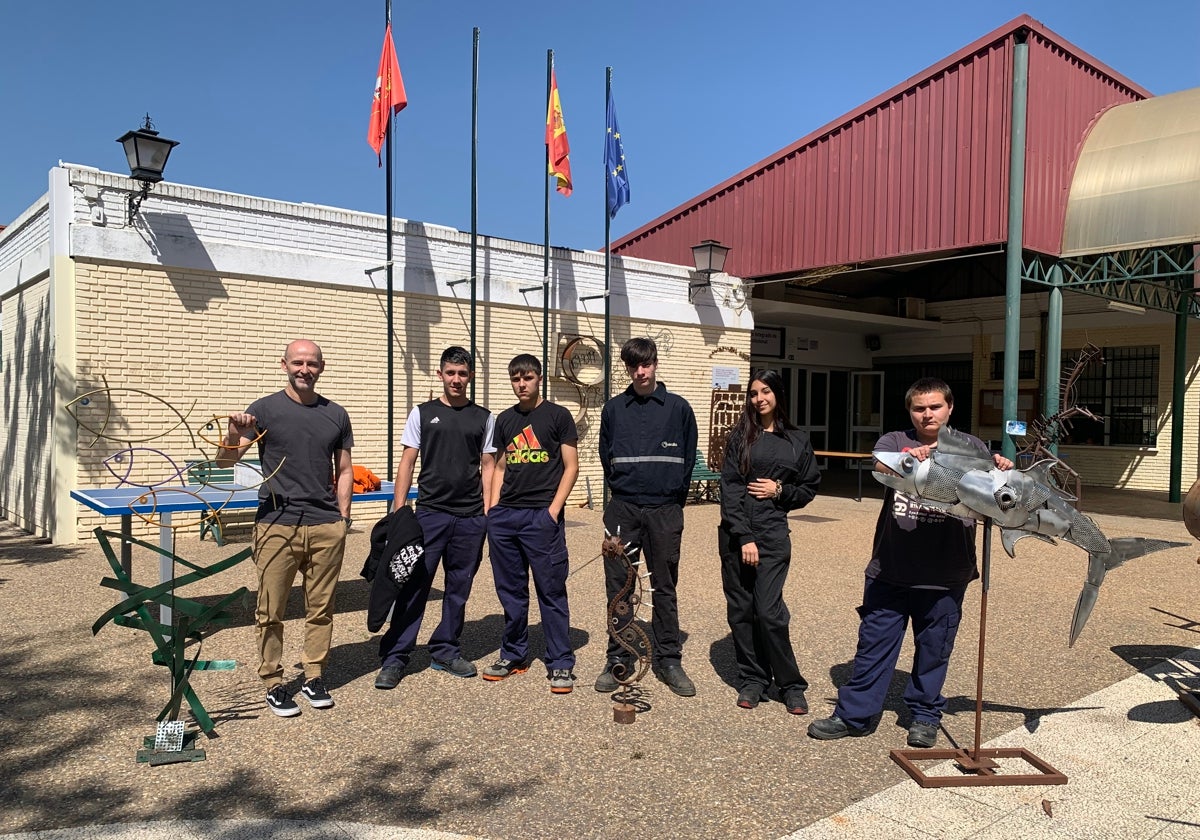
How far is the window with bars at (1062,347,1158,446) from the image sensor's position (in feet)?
53.3

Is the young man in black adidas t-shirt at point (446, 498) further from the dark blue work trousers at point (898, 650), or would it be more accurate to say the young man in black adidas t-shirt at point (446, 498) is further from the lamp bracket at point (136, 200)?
the lamp bracket at point (136, 200)

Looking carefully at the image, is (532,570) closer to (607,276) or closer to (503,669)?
(503,669)

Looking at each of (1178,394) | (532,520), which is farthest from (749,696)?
(1178,394)

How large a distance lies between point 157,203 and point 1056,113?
11053 millimetres

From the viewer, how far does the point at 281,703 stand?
4.05 meters

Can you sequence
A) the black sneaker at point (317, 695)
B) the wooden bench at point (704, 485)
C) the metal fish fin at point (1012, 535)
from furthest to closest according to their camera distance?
the wooden bench at point (704, 485), the black sneaker at point (317, 695), the metal fish fin at point (1012, 535)

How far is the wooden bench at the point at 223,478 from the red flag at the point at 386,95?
452 centimetres

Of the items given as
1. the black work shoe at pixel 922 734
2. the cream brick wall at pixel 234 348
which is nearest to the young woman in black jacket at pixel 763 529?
the black work shoe at pixel 922 734

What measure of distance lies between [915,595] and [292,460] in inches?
114

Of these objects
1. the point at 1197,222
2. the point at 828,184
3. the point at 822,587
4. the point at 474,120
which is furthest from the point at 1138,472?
the point at 474,120

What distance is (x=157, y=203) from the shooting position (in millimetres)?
8734

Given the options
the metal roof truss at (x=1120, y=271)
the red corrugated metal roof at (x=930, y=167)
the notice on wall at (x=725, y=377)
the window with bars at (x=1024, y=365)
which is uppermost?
the red corrugated metal roof at (x=930, y=167)

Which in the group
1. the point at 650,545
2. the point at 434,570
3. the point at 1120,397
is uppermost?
the point at 1120,397

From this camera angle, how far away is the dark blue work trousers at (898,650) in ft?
12.6
